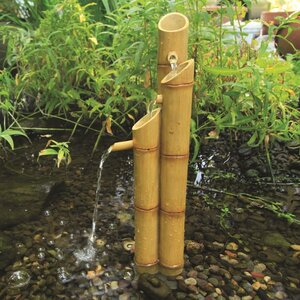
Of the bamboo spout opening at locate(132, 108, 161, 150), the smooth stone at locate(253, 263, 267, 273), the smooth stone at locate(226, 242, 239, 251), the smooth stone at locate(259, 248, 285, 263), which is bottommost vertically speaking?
the smooth stone at locate(253, 263, 267, 273)

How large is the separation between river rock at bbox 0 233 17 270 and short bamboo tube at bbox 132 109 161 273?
1.55 ft

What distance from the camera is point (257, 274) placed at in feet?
4.49

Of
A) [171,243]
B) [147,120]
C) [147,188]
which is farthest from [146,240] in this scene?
[147,120]

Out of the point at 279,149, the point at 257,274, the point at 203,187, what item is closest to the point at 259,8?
the point at 279,149

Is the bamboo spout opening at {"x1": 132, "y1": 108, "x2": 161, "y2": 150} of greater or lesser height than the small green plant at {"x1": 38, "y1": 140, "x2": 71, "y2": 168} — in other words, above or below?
above

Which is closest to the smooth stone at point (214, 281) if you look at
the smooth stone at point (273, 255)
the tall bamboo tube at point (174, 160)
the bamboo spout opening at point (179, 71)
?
the tall bamboo tube at point (174, 160)

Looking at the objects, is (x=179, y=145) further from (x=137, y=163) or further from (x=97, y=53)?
(x=97, y=53)

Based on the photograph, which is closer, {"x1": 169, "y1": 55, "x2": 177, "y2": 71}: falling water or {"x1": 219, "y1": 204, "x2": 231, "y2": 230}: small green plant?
{"x1": 169, "y1": 55, "x2": 177, "y2": 71}: falling water

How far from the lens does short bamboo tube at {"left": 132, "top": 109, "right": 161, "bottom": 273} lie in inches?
43.3

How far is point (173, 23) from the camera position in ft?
3.68

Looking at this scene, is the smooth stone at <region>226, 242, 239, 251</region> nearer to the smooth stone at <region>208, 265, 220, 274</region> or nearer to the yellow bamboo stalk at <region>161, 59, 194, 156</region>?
the smooth stone at <region>208, 265, 220, 274</region>

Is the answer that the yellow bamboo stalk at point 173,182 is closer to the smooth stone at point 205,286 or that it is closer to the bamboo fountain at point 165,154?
the bamboo fountain at point 165,154

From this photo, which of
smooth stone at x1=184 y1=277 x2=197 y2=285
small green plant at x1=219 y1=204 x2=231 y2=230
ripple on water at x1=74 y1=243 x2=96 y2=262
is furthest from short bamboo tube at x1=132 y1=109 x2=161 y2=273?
small green plant at x1=219 y1=204 x2=231 y2=230

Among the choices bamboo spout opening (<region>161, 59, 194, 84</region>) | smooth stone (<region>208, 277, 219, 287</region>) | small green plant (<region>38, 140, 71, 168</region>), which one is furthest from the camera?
small green plant (<region>38, 140, 71, 168</region>)
